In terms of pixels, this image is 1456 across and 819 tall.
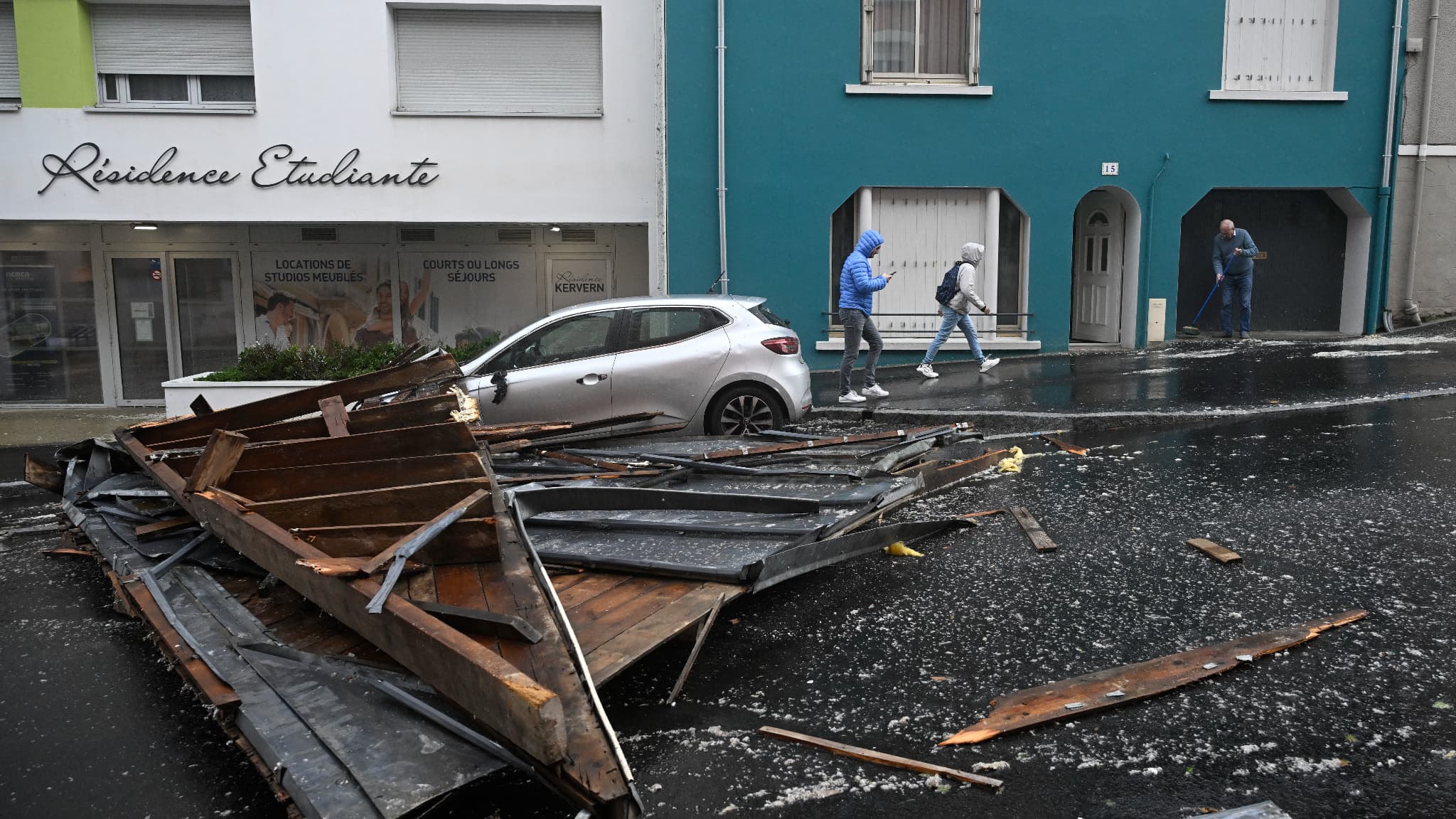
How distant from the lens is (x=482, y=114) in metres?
14.9

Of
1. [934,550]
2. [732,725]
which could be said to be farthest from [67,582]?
[934,550]

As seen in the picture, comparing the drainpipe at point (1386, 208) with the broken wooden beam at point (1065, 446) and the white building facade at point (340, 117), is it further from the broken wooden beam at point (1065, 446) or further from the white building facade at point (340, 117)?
the white building facade at point (340, 117)

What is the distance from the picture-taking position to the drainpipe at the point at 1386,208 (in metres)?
15.2

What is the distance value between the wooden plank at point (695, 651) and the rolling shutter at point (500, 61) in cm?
1164

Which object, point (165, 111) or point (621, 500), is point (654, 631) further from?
point (165, 111)

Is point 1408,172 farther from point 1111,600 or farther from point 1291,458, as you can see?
point 1111,600

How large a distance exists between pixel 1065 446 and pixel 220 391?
29.9 feet

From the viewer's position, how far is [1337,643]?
4.73 metres

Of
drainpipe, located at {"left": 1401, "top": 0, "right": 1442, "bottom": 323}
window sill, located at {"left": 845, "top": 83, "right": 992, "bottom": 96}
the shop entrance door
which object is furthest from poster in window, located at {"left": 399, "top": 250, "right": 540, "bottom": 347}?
drainpipe, located at {"left": 1401, "top": 0, "right": 1442, "bottom": 323}

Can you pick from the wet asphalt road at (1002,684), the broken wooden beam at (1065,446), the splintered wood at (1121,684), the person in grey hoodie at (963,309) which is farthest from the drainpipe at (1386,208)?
the splintered wood at (1121,684)

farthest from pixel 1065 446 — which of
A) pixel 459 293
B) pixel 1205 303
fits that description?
pixel 459 293

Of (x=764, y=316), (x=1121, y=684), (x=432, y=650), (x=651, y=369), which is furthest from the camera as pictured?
(x=764, y=316)

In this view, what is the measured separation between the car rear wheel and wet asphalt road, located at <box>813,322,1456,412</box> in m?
2.25

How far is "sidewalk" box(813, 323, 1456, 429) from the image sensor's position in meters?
10.8
